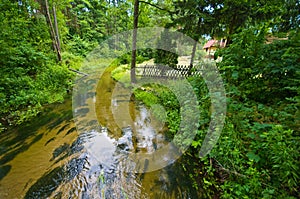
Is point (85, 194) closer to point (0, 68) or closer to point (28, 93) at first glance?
point (28, 93)

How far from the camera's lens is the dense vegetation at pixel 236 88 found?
2.01m

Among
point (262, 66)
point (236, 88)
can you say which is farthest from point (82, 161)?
point (262, 66)

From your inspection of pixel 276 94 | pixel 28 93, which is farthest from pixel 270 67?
pixel 28 93

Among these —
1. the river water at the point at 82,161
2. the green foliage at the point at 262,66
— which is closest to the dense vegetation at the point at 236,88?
the green foliage at the point at 262,66

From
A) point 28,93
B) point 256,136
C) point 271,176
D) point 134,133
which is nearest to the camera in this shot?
point 271,176

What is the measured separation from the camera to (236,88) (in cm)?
312

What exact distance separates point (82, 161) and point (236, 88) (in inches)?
143

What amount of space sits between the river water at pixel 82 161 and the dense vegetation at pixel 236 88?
0.54m

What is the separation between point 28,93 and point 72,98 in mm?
1692

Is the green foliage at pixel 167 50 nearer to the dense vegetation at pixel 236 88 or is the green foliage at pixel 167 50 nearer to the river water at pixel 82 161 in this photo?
the dense vegetation at pixel 236 88

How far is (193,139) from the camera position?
3.47 m

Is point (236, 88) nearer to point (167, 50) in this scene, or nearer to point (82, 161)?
point (82, 161)

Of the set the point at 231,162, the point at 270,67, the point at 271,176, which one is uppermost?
the point at 270,67

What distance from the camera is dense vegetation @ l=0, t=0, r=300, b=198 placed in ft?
6.61
